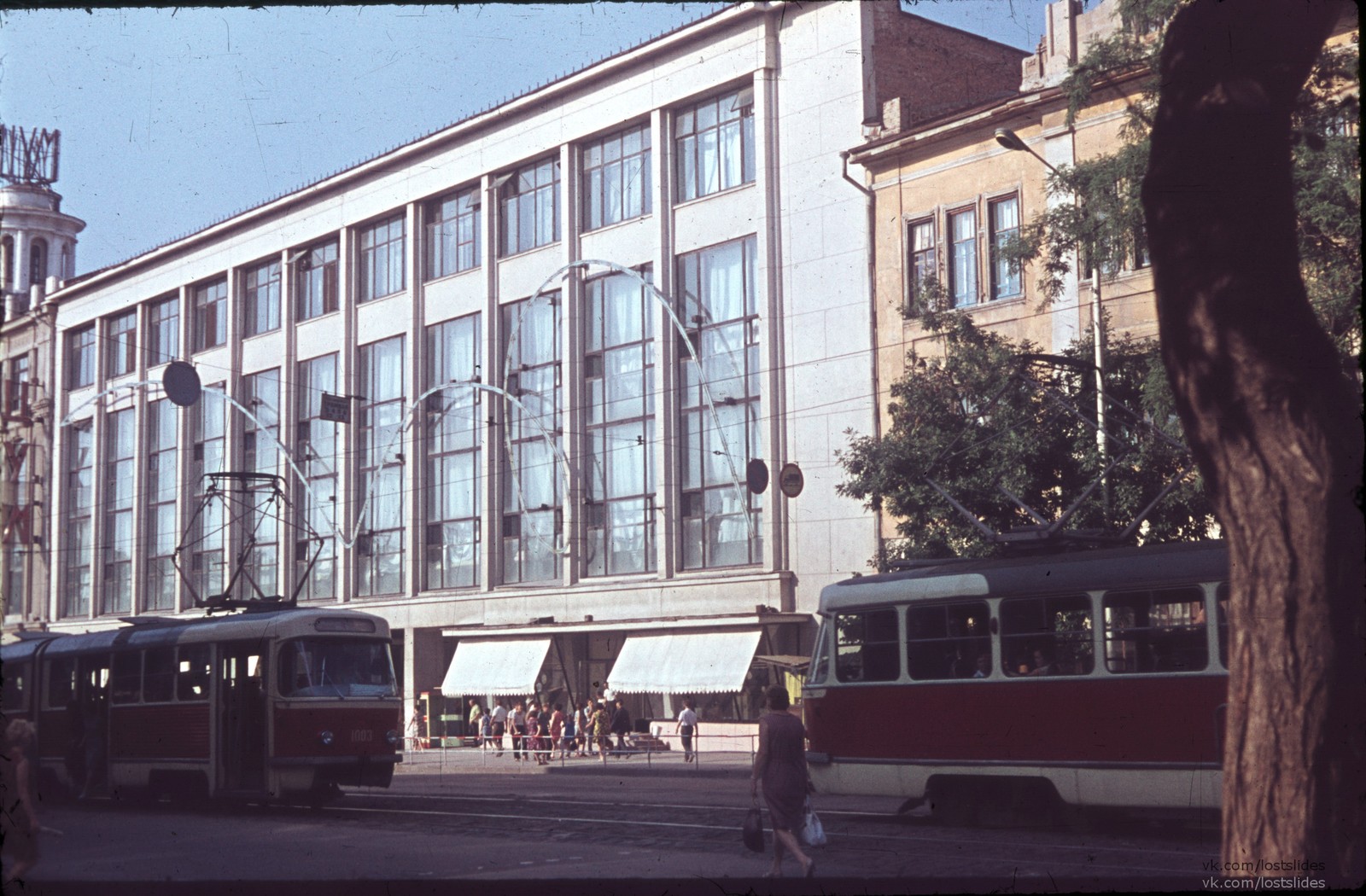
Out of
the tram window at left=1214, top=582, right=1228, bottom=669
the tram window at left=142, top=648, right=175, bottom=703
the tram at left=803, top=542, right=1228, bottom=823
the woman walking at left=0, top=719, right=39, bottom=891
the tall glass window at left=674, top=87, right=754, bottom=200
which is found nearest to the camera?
the woman walking at left=0, top=719, right=39, bottom=891

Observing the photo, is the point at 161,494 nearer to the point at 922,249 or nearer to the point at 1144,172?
the point at 922,249

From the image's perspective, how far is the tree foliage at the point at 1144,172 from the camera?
62.7 ft

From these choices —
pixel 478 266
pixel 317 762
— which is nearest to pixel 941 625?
pixel 317 762

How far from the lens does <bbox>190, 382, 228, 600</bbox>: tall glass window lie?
50688 millimetres

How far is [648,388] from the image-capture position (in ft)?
136

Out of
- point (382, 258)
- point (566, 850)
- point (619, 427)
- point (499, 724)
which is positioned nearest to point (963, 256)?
point (619, 427)

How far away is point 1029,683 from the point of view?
1667 centimetres

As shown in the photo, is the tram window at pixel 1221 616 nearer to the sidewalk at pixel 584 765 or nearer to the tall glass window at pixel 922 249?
the sidewalk at pixel 584 765

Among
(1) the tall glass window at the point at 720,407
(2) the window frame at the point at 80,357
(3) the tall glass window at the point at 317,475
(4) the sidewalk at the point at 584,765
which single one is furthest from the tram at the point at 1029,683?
(2) the window frame at the point at 80,357

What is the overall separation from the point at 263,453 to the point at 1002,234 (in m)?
26.6

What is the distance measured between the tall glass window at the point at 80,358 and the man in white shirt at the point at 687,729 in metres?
28.1

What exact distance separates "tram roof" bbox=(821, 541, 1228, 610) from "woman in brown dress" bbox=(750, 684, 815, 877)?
15.9 feet

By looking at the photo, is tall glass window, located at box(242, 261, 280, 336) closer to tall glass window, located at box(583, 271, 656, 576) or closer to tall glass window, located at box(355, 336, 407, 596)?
tall glass window, located at box(355, 336, 407, 596)

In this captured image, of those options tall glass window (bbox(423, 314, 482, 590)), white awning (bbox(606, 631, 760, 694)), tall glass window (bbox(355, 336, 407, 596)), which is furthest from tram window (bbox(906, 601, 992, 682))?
tall glass window (bbox(355, 336, 407, 596))
